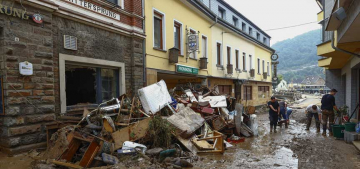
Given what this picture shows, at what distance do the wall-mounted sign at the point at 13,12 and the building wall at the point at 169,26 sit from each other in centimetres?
482

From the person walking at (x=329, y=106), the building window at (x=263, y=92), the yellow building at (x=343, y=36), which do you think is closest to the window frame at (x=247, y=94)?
the building window at (x=263, y=92)

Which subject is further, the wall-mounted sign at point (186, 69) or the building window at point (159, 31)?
the wall-mounted sign at point (186, 69)

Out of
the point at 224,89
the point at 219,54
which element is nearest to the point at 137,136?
the point at 219,54

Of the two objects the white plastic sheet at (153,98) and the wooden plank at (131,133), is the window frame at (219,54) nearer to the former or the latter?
the white plastic sheet at (153,98)

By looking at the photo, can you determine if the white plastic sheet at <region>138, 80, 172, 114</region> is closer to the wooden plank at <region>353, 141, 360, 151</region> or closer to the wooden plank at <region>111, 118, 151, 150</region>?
the wooden plank at <region>111, 118, 151, 150</region>

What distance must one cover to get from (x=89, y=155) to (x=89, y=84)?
2.97 meters

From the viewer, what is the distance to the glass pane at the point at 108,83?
7.75m

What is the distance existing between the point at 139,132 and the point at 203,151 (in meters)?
1.86

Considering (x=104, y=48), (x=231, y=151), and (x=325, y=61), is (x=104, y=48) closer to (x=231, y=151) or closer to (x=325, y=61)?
(x=231, y=151)

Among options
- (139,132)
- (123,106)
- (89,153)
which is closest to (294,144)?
(139,132)

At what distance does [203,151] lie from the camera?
20.6ft

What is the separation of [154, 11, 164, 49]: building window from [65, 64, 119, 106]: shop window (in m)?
2.92

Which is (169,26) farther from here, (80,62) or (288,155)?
(288,155)

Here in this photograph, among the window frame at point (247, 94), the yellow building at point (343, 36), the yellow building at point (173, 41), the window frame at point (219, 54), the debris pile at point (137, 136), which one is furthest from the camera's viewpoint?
the window frame at point (247, 94)
